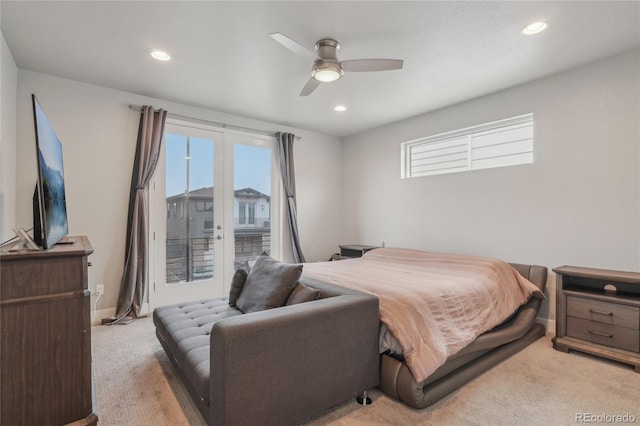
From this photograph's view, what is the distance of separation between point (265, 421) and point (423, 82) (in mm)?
3285

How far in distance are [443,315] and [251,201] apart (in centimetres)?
318

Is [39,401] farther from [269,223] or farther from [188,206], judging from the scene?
[269,223]

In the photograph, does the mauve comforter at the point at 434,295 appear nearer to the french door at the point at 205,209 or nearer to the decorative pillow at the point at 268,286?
the decorative pillow at the point at 268,286

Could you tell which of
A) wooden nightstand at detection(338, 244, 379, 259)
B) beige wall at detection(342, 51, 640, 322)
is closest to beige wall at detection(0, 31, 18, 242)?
wooden nightstand at detection(338, 244, 379, 259)

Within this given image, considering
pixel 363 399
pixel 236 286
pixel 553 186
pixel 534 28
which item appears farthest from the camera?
pixel 553 186

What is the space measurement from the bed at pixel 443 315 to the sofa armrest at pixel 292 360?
6.1 inches

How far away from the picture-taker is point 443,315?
2.15m

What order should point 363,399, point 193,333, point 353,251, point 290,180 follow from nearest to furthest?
point 363,399 → point 193,333 → point 353,251 → point 290,180

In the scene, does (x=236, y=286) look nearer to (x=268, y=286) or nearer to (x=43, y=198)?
(x=268, y=286)

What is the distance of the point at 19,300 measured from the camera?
48.4 inches

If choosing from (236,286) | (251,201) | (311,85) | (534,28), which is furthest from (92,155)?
(534,28)

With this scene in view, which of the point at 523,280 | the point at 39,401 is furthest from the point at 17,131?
the point at 523,280

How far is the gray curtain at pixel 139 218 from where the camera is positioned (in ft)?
11.2

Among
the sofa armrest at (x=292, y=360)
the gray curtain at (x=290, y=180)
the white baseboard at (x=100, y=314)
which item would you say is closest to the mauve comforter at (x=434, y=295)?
the sofa armrest at (x=292, y=360)
